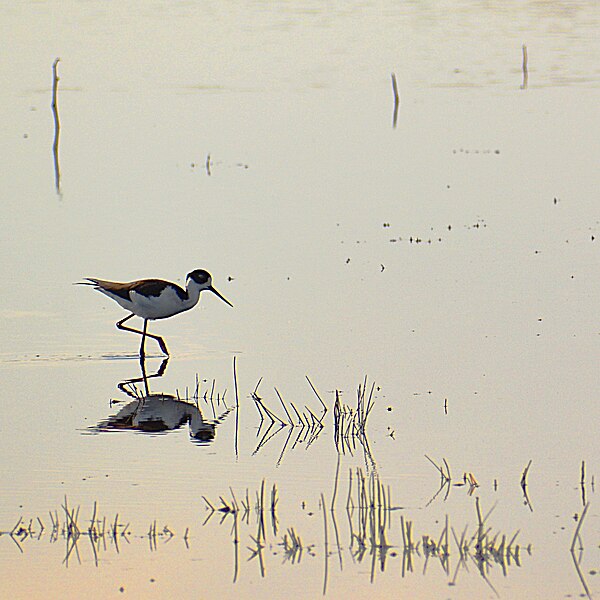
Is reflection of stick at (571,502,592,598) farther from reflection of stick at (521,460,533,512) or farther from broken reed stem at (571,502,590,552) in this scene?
reflection of stick at (521,460,533,512)

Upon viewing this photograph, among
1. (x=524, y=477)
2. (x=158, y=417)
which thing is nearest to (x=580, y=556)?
(x=524, y=477)

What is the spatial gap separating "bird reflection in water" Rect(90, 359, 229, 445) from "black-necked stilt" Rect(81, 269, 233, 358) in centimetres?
139

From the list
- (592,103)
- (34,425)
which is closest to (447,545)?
(34,425)

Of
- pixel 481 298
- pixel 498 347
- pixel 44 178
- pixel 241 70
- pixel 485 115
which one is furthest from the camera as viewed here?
pixel 241 70

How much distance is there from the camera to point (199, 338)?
42.4 feet

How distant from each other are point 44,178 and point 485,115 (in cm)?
983

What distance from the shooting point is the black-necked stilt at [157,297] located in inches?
492

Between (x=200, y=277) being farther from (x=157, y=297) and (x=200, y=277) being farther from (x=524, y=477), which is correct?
(x=524, y=477)

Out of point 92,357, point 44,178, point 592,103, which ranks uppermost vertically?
point 592,103

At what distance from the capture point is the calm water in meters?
7.48

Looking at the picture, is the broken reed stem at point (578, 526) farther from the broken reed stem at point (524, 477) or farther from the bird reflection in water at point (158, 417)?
the bird reflection in water at point (158, 417)

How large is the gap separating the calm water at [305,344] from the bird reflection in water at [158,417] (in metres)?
0.03

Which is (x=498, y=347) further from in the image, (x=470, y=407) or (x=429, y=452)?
(x=429, y=452)

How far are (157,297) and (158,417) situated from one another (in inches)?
91.6
